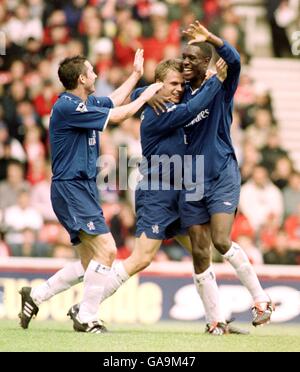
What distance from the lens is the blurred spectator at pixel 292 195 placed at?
1512 cm

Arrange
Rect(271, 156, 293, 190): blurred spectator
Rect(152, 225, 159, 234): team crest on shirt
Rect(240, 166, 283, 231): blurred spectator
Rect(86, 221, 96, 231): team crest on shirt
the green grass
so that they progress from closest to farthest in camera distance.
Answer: the green grass
Rect(86, 221, 96, 231): team crest on shirt
Rect(152, 225, 159, 234): team crest on shirt
Rect(240, 166, 283, 231): blurred spectator
Rect(271, 156, 293, 190): blurred spectator

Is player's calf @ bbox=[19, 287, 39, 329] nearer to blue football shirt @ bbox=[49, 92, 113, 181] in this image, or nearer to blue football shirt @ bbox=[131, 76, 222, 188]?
blue football shirt @ bbox=[49, 92, 113, 181]

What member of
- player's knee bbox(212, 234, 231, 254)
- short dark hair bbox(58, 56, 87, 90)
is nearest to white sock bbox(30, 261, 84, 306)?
player's knee bbox(212, 234, 231, 254)

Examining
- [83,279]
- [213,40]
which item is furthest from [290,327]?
[213,40]

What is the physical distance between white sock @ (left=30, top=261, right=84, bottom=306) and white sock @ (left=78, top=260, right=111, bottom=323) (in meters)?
0.43

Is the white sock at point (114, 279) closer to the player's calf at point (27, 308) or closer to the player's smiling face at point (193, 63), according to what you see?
the player's calf at point (27, 308)

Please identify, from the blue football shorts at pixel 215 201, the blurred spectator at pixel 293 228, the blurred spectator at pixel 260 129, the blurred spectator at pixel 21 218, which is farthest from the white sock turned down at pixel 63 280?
the blurred spectator at pixel 260 129

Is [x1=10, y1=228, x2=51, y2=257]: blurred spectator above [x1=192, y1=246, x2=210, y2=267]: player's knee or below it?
below

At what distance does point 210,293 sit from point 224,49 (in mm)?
2061

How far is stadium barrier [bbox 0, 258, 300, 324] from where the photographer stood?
12.4 meters

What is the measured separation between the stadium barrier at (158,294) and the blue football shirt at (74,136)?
2989 millimetres

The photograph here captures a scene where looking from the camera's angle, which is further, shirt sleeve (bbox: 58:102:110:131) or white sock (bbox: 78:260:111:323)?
white sock (bbox: 78:260:111:323)

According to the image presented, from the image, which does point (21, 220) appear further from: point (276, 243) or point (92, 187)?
point (92, 187)

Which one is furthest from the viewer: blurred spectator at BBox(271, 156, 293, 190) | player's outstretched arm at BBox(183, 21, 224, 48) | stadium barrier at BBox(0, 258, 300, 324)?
blurred spectator at BBox(271, 156, 293, 190)
